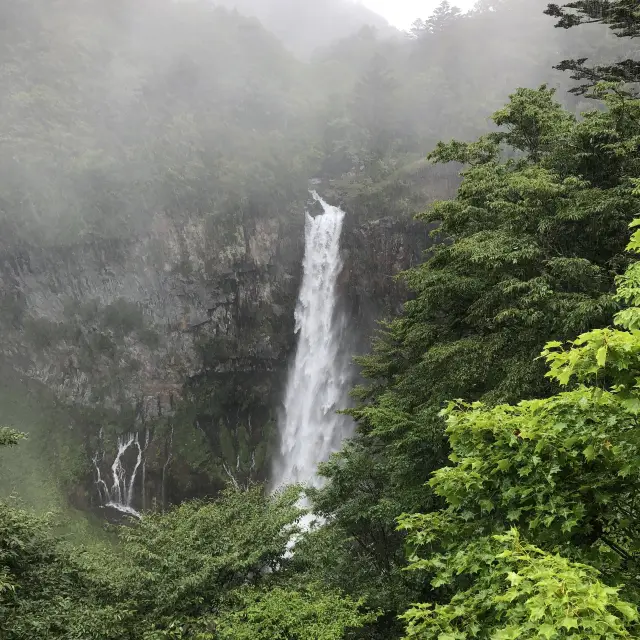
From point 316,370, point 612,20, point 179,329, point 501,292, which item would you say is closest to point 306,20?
point 179,329

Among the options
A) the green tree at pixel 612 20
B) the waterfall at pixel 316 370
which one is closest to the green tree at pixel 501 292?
the green tree at pixel 612 20

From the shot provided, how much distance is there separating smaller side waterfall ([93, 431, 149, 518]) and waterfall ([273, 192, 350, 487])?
10085 mm

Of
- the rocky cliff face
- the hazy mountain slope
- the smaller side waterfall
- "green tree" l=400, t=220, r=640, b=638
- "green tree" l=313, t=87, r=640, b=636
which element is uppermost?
the hazy mountain slope

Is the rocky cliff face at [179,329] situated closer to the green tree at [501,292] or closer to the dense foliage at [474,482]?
the dense foliage at [474,482]

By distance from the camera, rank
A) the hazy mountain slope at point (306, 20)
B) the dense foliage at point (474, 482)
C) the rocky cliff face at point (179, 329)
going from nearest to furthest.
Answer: the dense foliage at point (474, 482) → the rocky cliff face at point (179, 329) → the hazy mountain slope at point (306, 20)

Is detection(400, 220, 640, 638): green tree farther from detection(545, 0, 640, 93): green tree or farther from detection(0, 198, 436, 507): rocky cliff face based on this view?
detection(0, 198, 436, 507): rocky cliff face

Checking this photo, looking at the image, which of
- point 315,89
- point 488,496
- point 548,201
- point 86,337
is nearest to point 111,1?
point 315,89

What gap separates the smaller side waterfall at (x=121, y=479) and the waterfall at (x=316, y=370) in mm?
10085

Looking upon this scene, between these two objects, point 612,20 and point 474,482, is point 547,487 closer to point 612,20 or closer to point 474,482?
point 474,482

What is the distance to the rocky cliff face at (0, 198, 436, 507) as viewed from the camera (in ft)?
117

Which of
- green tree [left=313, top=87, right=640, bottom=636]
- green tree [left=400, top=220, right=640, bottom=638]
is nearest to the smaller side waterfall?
green tree [left=313, top=87, right=640, bottom=636]

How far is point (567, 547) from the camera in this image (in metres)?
4.36

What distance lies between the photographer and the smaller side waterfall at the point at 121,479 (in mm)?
32781

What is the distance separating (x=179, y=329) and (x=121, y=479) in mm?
11649
